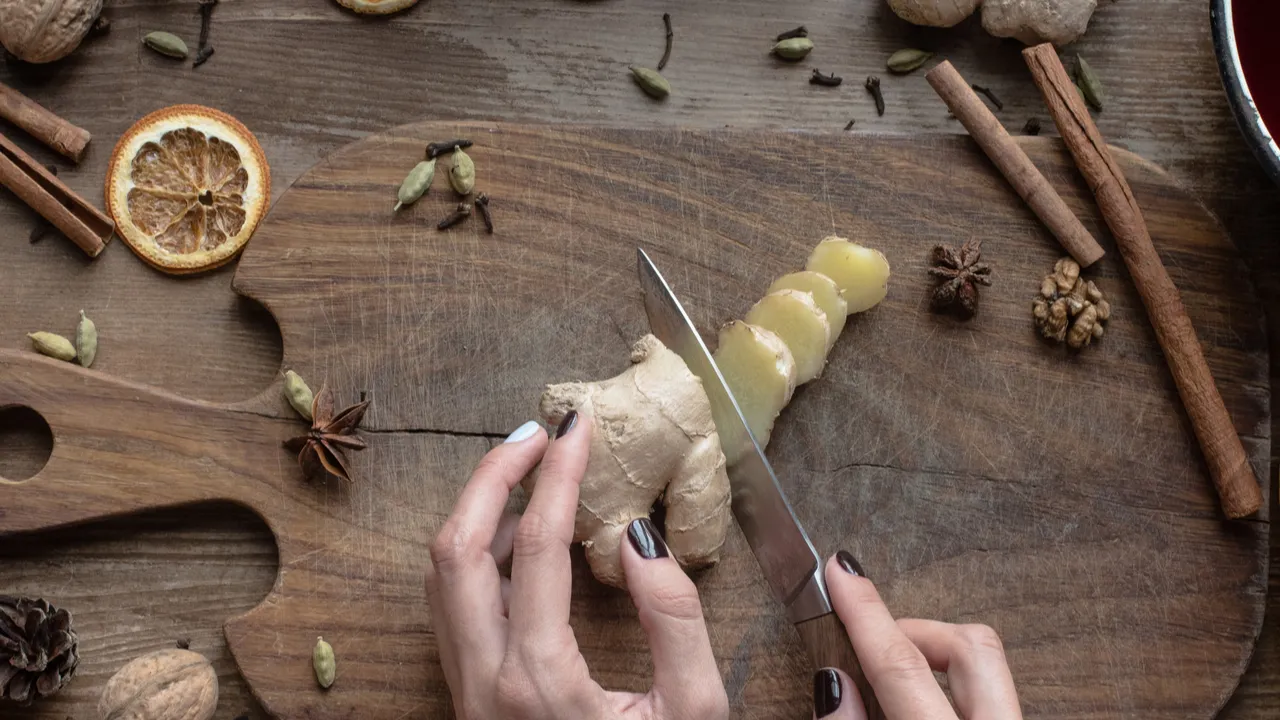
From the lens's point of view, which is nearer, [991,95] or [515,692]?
[515,692]

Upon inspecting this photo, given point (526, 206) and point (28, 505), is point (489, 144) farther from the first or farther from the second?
point (28, 505)

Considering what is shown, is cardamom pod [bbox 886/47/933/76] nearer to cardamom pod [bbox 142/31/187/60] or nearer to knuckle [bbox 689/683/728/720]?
knuckle [bbox 689/683/728/720]

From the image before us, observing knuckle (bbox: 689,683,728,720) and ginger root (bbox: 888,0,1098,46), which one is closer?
knuckle (bbox: 689,683,728,720)

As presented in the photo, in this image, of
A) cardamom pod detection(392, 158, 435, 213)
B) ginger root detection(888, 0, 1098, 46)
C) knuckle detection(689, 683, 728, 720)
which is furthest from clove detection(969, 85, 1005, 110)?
knuckle detection(689, 683, 728, 720)

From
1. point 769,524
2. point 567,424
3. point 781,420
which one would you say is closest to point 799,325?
point 781,420

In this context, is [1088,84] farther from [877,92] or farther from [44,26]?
[44,26]

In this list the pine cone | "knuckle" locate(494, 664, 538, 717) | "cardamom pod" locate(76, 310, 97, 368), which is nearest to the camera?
"knuckle" locate(494, 664, 538, 717)

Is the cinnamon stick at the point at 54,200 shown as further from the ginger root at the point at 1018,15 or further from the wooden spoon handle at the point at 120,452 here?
the ginger root at the point at 1018,15
